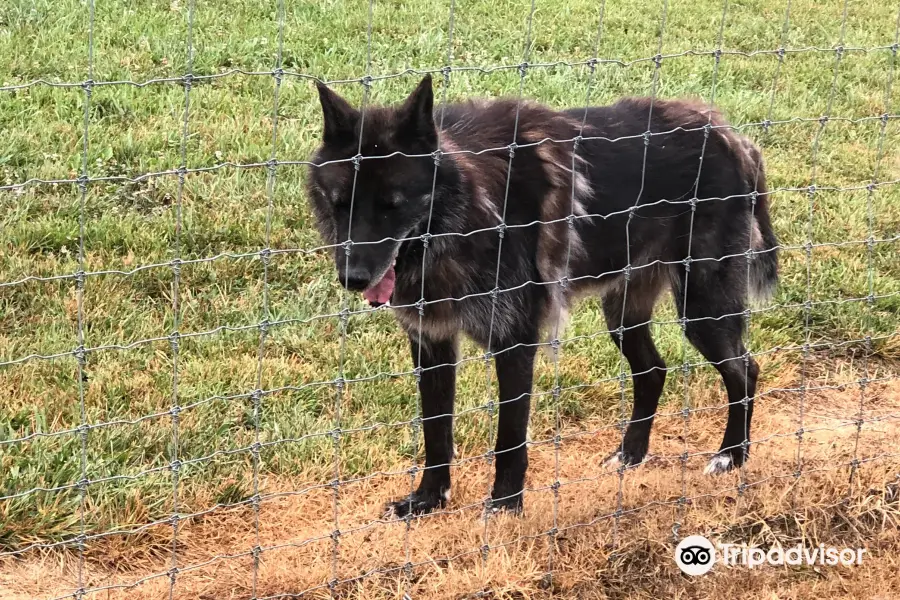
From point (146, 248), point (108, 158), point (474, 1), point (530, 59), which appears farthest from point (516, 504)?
point (474, 1)

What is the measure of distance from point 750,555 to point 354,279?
199 cm

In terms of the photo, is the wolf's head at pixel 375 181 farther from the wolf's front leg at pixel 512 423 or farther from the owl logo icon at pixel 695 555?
the owl logo icon at pixel 695 555

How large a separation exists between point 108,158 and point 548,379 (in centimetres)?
330

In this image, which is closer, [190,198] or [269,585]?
[269,585]

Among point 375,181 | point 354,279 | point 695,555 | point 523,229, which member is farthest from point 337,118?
point 695,555

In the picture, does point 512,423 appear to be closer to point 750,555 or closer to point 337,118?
point 750,555

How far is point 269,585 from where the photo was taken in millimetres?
3539

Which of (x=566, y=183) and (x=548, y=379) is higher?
(x=566, y=183)

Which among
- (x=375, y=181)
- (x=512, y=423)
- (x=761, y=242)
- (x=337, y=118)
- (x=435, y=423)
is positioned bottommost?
(x=435, y=423)

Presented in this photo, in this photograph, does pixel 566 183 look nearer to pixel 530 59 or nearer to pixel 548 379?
pixel 548 379

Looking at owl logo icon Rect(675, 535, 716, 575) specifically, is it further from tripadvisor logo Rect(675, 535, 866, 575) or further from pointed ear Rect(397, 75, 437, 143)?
pointed ear Rect(397, 75, 437, 143)

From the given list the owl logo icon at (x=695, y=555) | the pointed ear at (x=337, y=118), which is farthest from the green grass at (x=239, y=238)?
the owl logo icon at (x=695, y=555)

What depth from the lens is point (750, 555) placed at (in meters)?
3.80

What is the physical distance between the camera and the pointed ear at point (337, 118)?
342 cm
